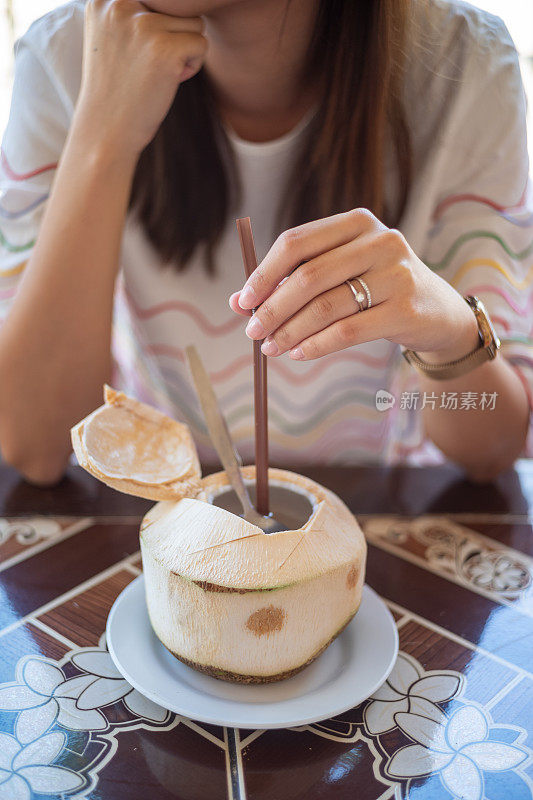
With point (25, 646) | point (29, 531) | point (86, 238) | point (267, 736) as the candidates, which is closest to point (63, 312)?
point (86, 238)

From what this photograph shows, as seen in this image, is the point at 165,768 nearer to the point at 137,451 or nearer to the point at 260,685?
the point at 260,685

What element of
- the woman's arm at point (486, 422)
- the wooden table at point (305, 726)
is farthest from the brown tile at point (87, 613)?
the woman's arm at point (486, 422)

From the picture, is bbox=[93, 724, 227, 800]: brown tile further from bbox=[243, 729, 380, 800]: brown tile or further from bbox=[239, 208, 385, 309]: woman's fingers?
bbox=[239, 208, 385, 309]: woman's fingers

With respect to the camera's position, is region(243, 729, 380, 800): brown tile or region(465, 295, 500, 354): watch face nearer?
region(243, 729, 380, 800): brown tile

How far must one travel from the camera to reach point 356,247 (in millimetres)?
370

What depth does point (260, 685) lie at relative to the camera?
1.19 feet

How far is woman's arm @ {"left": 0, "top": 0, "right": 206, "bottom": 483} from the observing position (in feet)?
1.77

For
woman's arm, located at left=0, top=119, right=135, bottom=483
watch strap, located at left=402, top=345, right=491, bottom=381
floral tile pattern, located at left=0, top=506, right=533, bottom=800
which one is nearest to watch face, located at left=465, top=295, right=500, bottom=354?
watch strap, located at left=402, top=345, right=491, bottom=381

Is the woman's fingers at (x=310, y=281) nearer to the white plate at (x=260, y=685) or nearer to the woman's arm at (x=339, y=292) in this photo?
the woman's arm at (x=339, y=292)

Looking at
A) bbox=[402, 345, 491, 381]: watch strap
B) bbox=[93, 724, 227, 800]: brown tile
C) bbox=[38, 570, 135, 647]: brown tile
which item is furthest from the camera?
bbox=[402, 345, 491, 381]: watch strap

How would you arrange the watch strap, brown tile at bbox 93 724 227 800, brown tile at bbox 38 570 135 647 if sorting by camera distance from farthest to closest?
the watch strap, brown tile at bbox 38 570 135 647, brown tile at bbox 93 724 227 800

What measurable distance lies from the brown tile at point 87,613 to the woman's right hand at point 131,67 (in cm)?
38

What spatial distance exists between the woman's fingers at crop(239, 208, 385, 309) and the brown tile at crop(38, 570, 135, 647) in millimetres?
230

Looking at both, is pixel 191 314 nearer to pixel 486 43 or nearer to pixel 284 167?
pixel 284 167
